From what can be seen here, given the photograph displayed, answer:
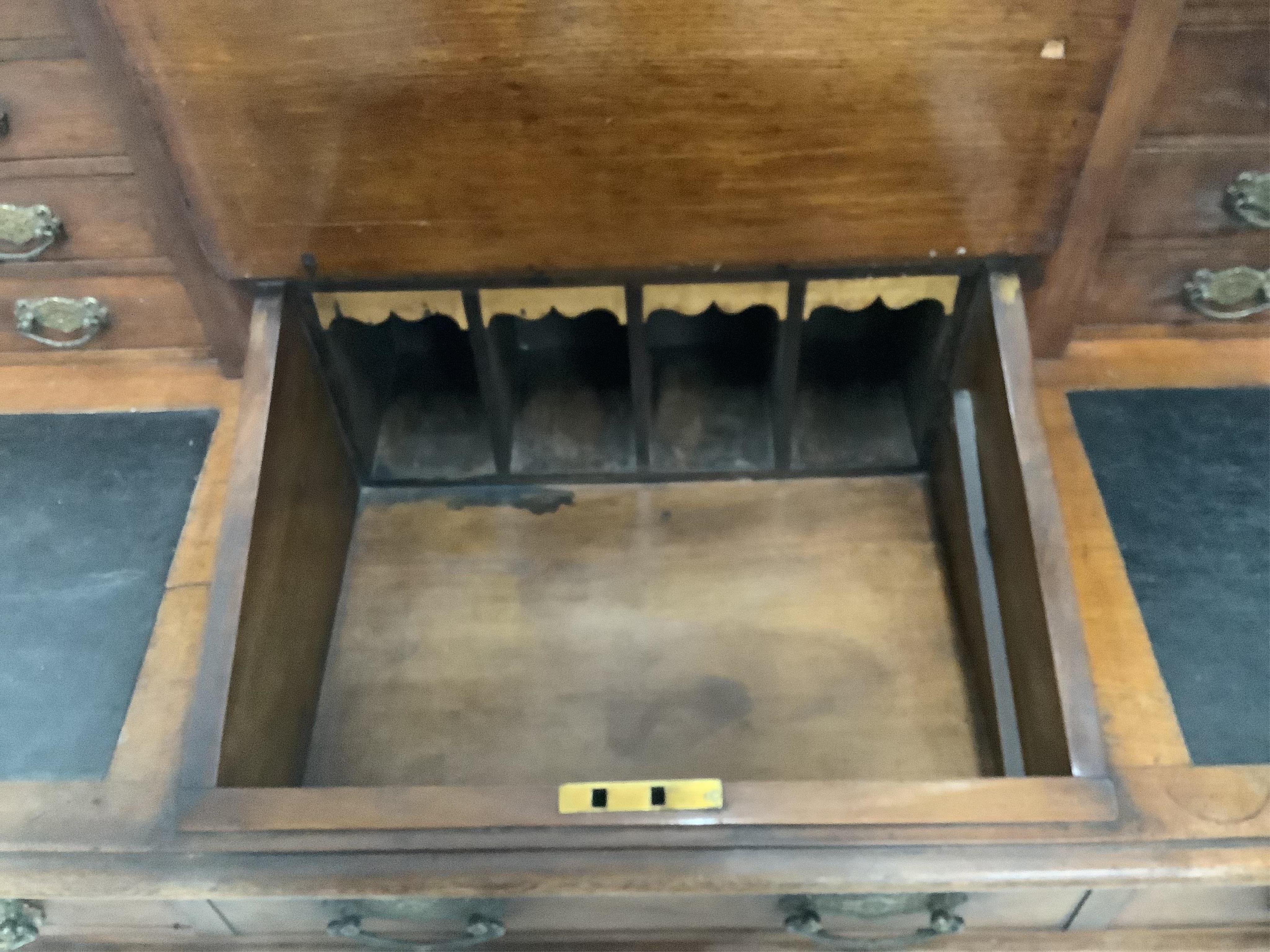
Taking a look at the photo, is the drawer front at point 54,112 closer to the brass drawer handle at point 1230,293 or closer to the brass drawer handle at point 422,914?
the brass drawer handle at point 422,914

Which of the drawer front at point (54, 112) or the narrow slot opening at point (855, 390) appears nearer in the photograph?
the drawer front at point (54, 112)

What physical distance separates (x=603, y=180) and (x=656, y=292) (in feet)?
0.47

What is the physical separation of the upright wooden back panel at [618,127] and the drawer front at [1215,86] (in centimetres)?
11

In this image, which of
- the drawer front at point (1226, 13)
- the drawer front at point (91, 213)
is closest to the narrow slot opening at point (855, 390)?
the drawer front at point (1226, 13)

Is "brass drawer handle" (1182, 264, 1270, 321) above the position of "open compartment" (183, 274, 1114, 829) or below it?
above

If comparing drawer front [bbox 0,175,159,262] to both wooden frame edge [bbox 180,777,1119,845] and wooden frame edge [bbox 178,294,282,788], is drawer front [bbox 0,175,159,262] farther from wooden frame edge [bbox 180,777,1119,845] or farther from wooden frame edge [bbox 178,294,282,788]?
wooden frame edge [bbox 180,777,1119,845]

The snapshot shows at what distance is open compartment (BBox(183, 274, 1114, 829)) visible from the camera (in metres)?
0.72

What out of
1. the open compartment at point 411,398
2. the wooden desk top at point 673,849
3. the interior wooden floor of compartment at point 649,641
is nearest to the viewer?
the wooden desk top at point 673,849

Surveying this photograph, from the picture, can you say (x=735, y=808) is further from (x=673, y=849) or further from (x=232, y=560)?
(x=232, y=560)

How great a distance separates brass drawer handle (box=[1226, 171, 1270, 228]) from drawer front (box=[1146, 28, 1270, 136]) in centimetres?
4

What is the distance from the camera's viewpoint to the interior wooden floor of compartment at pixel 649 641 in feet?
3.00

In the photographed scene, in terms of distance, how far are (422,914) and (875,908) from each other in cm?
36

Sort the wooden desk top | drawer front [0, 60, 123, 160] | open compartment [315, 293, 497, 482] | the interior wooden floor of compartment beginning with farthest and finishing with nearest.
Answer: open compartment [315, 293, 497, 482]
the interior wooden floor of compartment
drawer front [0, 60, 123, 160]
the wooden desk top

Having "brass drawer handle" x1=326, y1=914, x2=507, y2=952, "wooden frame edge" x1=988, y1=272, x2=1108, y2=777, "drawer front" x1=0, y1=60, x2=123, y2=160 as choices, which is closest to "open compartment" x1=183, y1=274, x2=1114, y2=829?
"wooden frame edge" x1=988, y1=272, x2=1108, y2=777
